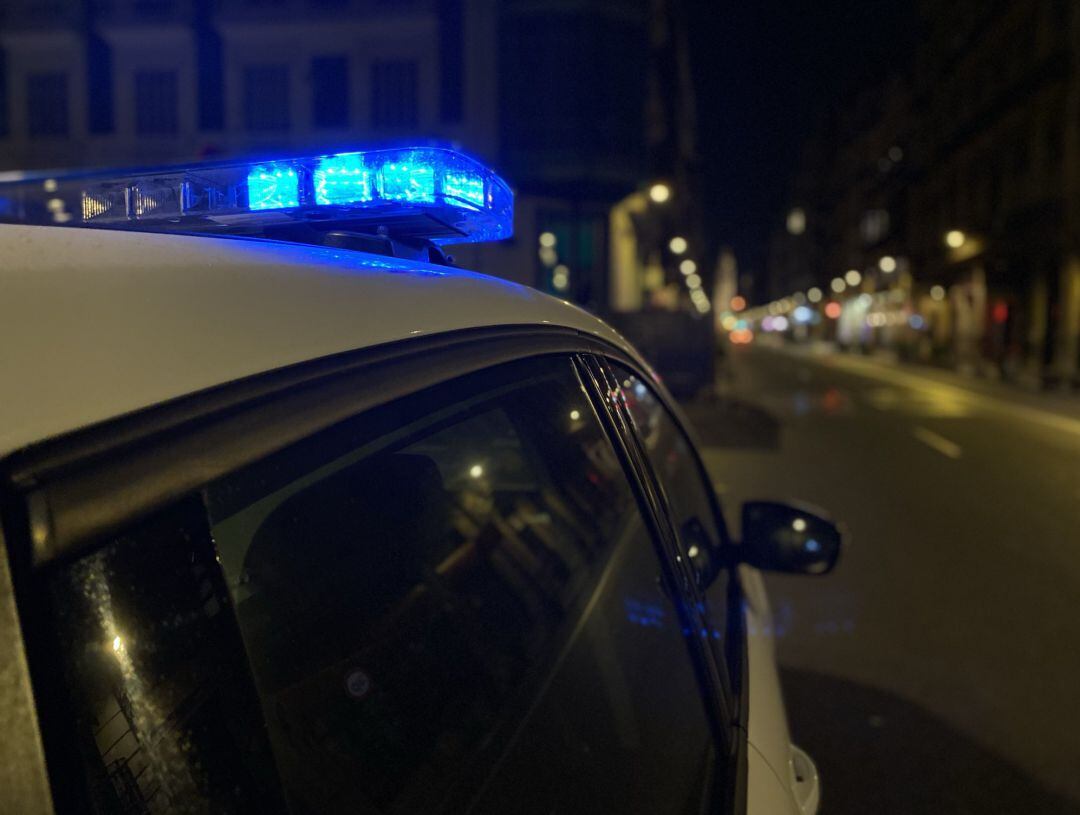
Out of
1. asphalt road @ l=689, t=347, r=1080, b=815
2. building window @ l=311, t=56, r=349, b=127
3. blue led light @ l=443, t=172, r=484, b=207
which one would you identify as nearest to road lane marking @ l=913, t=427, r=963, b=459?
asphalt road @ l=689, t=347, r=1080, b=815

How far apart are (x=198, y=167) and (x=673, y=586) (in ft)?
3.53

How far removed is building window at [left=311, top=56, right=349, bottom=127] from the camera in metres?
22.3

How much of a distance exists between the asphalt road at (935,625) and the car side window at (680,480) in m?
1.47

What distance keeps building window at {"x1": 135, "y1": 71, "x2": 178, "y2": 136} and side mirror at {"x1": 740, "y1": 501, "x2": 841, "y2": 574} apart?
2387cm

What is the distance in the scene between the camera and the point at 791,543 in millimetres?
2479

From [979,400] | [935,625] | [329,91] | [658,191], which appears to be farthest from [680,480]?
[658,191]

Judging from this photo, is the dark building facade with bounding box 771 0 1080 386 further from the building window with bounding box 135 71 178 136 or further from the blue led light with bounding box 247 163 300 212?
the blue led light with bounding box 247 163 300 212

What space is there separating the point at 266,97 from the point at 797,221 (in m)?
121

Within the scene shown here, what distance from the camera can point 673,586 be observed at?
1660 mm

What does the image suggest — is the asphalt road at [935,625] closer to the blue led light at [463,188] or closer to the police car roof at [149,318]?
the blue led light at [463,188]

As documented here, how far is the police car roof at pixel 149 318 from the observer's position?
0.63 meters

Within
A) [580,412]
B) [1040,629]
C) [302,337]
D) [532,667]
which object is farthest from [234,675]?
[1040,629]

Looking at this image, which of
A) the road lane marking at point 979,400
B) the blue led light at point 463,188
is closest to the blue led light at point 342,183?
the blue led light at point 463,188

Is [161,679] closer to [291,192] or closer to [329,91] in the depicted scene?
[291,192]
